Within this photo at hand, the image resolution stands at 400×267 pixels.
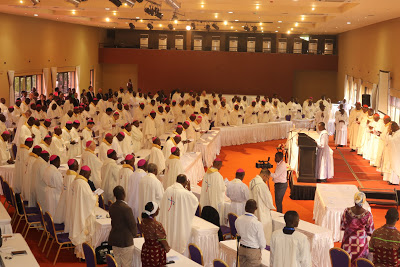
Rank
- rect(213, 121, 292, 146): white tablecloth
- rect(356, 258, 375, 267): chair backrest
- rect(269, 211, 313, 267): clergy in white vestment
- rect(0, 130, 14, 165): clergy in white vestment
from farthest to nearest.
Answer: rect(213, 121, 292, 146): white tablecloth → rect(0, 130, 14, 165): clergy in white vestment → rect(356, 258, 375, 267): chair backrest → rect(269, 211, 313, 267): clergy in white vestment

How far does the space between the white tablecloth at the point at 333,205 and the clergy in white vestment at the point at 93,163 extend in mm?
4664

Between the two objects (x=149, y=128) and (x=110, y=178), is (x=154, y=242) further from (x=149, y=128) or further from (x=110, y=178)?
(x=149, y=128)

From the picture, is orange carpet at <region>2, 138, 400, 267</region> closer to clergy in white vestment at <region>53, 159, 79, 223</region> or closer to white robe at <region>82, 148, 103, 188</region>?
clergy in white vestment at <region>53, 159, 79, 223</region>

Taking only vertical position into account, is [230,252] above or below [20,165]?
below

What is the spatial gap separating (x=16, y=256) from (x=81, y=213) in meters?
1.95

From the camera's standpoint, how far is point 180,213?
9.19 metres

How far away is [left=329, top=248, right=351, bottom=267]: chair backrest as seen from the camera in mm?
7609

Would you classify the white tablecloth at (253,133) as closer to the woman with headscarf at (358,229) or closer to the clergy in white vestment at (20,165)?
the clergy in white vestment at (20,165)

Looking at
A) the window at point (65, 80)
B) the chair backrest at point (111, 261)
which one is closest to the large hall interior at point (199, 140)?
the window at point (65, 80)

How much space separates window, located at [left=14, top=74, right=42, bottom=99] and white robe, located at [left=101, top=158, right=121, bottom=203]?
12.8 metres

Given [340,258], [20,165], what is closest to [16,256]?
[340,258]

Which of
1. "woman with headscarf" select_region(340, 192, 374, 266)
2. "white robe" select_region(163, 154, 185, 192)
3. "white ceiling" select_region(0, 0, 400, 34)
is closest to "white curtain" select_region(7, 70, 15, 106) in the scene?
"white ceiling" select_region(0, 0, 400, 34)

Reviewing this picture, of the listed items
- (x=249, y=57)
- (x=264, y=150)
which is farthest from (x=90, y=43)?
(x=264, y=150)

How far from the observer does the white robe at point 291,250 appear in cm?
652
